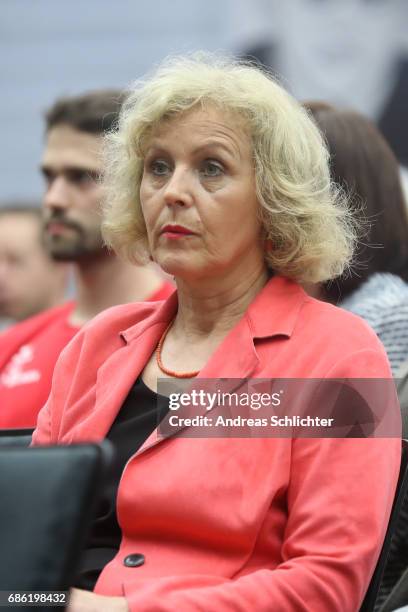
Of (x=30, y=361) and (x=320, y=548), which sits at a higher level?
(x=320, y=548)

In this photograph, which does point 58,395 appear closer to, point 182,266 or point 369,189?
point 182,266

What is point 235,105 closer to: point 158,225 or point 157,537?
point 158,225

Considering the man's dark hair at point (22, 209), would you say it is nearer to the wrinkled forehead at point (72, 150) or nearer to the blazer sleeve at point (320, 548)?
the wrinkled forehead at point (72, 150)

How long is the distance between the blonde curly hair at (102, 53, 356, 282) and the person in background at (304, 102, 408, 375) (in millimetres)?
713

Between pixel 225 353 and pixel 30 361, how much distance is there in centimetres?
192

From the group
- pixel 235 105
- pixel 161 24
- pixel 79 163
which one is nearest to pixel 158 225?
pixel 235 105

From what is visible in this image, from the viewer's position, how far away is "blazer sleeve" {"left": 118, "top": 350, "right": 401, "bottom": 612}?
2068 mm

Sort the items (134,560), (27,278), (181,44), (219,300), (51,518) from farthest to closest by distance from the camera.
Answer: (181,44) < (27,278) < (219,300) < (134,560) < (51,518)

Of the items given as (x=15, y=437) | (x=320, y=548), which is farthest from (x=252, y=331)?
(x=15, y=437)

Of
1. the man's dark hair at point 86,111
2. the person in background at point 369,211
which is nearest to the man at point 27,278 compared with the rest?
the man's dark hair at point 86,111

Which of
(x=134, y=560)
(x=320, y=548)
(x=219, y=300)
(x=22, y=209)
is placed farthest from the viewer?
(x=22, y=209)

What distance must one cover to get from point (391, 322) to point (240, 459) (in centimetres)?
115

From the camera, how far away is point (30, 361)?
418 centimetres

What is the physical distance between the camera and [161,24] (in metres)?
9.16
